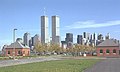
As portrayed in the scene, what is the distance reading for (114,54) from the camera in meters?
115

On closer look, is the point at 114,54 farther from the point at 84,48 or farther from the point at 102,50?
the point at 84,48

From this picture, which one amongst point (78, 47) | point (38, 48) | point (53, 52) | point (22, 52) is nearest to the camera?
point (22, 52)

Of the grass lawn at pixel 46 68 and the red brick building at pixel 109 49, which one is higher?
the red brick building at pixel 109 49

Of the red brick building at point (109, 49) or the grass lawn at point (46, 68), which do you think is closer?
the grass lawn at point (46, 68)

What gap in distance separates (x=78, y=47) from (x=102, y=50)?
155 feet

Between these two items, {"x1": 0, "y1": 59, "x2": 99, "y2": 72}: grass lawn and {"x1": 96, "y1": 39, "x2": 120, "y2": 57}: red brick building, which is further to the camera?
{"x1": 96, "y1": 39, "x2": 120, "y2": 57}: red brick building

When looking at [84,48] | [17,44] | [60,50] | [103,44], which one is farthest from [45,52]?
[103,44]

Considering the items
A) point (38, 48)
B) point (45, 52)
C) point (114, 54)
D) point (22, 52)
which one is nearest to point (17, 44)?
point (22, 52)

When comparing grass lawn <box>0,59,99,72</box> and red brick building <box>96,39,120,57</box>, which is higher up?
red brick building <box>96,39,120,57</box>

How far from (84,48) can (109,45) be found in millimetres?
50346

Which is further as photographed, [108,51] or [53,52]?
[53,52]

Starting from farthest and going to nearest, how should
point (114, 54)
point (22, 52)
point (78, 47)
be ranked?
point (78, 47), point (22, 52), point (114, 54)

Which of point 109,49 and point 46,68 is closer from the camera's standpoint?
point 46,68

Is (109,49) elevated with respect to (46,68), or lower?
elevated
